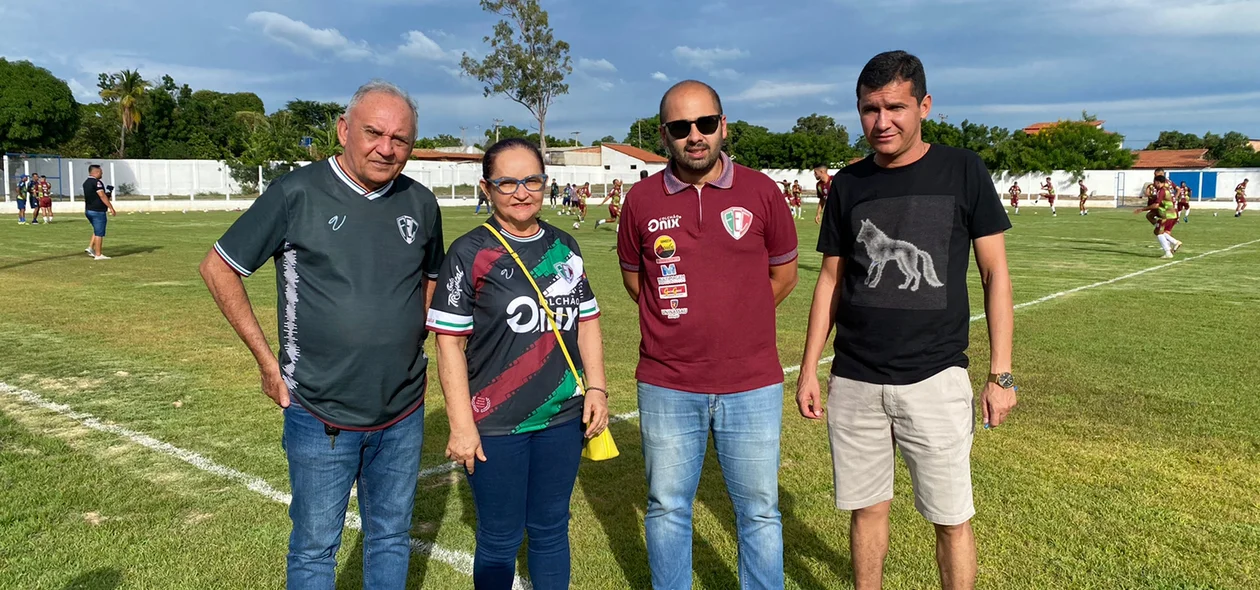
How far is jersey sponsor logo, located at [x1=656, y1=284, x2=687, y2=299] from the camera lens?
3117 mm

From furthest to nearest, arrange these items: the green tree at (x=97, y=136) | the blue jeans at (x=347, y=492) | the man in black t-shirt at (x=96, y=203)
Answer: the green tree at (x=97, y=136), the man in black t-shirt at (x=96, y=203), the blue jeans at (x=347, y=492)

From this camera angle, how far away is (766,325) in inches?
126

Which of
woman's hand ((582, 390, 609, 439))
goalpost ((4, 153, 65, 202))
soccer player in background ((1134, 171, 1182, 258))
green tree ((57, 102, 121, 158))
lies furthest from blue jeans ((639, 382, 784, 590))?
green tree ((57, 102, 121, 158))

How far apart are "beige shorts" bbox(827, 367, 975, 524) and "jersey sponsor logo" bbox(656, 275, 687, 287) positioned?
729mm

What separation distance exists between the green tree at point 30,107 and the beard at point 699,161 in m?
59.2

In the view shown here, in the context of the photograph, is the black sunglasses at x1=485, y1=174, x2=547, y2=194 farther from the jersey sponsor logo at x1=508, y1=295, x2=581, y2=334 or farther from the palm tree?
the palm tree

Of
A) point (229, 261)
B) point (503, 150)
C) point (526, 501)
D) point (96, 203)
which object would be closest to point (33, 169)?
point (96, 203)

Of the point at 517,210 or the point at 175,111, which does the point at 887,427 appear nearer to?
the point at 517,210

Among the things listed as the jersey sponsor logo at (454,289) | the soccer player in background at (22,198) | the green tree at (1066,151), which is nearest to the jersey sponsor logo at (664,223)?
the jersey sponsor logo at (454,289)

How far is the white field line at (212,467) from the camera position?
160 inches

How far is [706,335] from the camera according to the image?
3104mm

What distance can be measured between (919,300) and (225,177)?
5401cm

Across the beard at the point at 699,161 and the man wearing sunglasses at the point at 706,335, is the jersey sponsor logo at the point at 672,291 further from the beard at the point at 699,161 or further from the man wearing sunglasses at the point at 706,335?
the beard at the point at 699,161

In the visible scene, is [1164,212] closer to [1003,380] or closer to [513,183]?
[1003,380]
